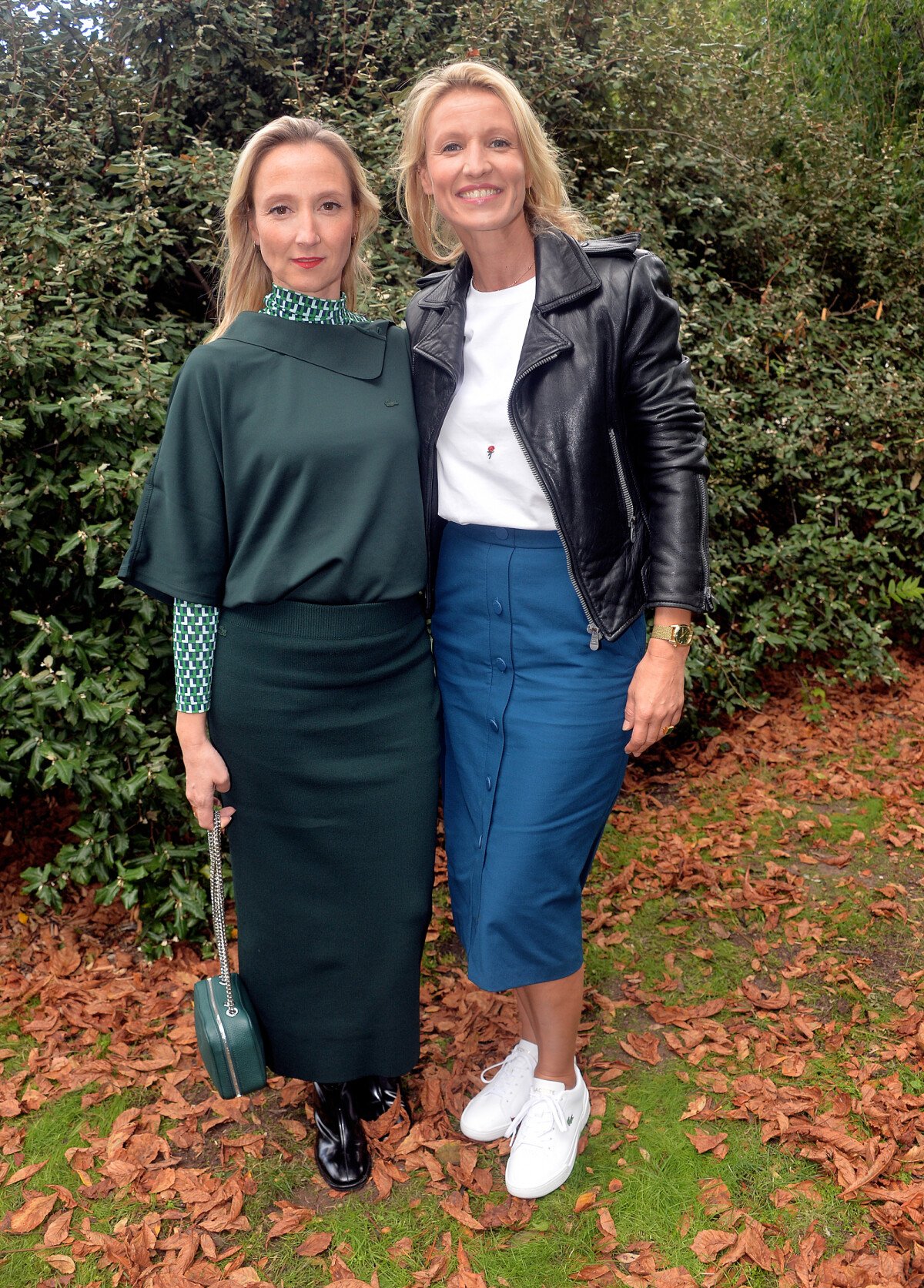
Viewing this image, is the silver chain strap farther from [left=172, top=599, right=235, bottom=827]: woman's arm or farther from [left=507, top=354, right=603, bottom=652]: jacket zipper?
[left=507, top=354, right=603, bottom=652]: jacket zipper

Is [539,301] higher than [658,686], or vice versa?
[539,301]

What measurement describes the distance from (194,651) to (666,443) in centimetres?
115

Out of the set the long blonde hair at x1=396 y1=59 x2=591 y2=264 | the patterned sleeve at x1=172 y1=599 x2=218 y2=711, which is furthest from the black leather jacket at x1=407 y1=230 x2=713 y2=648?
the patterned sleeve at x1=172 y1=599 x2=218 y2=711

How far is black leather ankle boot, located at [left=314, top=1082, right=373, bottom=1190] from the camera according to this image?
8.59 ft

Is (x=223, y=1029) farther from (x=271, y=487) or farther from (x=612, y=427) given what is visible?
(x=612, y=427)

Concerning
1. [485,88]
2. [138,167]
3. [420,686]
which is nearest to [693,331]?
[138,167]

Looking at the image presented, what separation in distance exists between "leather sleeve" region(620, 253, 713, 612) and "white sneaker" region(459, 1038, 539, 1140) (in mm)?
1377

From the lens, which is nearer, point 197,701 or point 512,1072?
point 197,701

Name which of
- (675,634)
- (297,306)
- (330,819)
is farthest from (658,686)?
(297,306)

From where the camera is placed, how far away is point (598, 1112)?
284cm

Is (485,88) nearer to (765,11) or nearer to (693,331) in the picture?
(693,331)

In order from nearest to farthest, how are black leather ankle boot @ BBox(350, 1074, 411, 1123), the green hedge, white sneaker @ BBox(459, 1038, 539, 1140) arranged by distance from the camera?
white sneaker @ BBox(459, 1038, 539, 1140)
black leather ankle boot @ BBox(350, 1074, 411, 1123)
the green hedge

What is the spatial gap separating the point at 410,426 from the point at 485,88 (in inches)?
30.2

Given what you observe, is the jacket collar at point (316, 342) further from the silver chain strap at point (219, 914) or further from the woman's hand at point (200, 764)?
the silver chain strap at point (219, 914)
